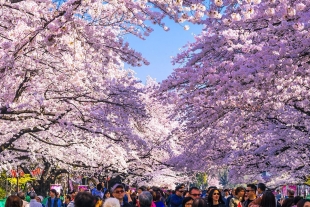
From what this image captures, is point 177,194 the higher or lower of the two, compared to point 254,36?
lower

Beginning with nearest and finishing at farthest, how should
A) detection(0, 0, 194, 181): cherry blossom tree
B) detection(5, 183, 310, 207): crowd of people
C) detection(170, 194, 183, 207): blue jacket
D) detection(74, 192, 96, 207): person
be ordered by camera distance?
detection(74, 192, 96, 207): person < detection(5, 183, 310, 207): crowd of people < detection(0, 0, 194, 181): cherry blossom tree < detection(170, 194, 183, 207): blue jacket

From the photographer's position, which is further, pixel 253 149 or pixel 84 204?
pixel 253 149

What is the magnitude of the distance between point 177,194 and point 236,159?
1601 centimetres

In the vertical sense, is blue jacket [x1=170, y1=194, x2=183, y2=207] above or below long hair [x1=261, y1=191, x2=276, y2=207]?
above

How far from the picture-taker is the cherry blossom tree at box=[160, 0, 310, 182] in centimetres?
974

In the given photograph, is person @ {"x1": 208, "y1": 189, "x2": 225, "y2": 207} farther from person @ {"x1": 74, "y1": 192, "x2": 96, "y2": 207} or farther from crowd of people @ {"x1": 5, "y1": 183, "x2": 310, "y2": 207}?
person @ {"x1": 74, "y1": 192, "x2": 96, "y2": 207}

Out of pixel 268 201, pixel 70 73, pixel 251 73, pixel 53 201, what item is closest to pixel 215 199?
pixel 268 201

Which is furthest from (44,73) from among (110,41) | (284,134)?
(284,134)

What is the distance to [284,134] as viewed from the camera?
20.9 m

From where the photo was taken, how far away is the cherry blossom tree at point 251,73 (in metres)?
9.74

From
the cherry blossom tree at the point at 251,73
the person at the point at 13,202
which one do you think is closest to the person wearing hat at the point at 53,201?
the cherry blossom tree at the point at 251,73

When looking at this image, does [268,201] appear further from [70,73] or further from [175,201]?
[70,73]

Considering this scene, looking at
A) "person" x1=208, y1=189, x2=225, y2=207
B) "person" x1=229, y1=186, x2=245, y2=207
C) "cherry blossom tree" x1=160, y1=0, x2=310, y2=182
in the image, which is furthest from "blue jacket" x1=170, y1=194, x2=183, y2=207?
"cherry blossom tree" x1=160, y1=0, x2=310, y2=182

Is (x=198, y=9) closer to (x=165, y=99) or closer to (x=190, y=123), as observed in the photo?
(x=165, y=99)
